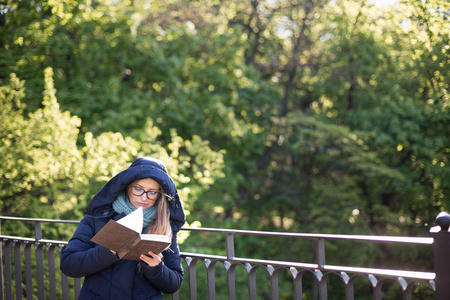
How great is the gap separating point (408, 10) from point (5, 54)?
728cm

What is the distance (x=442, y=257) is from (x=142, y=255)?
1369mm

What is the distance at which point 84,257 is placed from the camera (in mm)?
2369

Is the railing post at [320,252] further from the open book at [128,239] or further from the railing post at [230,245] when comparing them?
the open book at [128,239]

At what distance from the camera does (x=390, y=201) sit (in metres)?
14.2

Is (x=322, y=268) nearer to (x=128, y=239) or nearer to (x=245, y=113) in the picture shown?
(x=128, y=239)

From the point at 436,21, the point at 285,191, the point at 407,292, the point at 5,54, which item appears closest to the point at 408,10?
the point at 436,21

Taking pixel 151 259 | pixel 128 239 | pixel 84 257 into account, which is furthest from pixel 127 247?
pixel 84 257

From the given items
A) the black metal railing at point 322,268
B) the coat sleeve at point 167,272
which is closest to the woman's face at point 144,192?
the coat sleeve at point 167,272

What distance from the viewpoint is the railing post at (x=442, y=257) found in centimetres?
207

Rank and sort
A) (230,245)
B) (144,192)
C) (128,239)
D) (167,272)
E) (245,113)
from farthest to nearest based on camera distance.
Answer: (245,113) → (230,245) → (144,192) → (167,272) → (128,239)

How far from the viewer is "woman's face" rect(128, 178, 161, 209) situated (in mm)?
2559

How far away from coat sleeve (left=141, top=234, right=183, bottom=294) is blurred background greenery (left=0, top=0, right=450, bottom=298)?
4.95m

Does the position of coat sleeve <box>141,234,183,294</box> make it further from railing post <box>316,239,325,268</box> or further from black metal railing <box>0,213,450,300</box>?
railing post <box>316,239,325,268</box>

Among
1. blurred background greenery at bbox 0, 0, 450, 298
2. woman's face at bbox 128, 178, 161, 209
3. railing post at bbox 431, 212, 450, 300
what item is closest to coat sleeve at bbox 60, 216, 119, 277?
woman's face at bbox 128, 178, 161, 209
